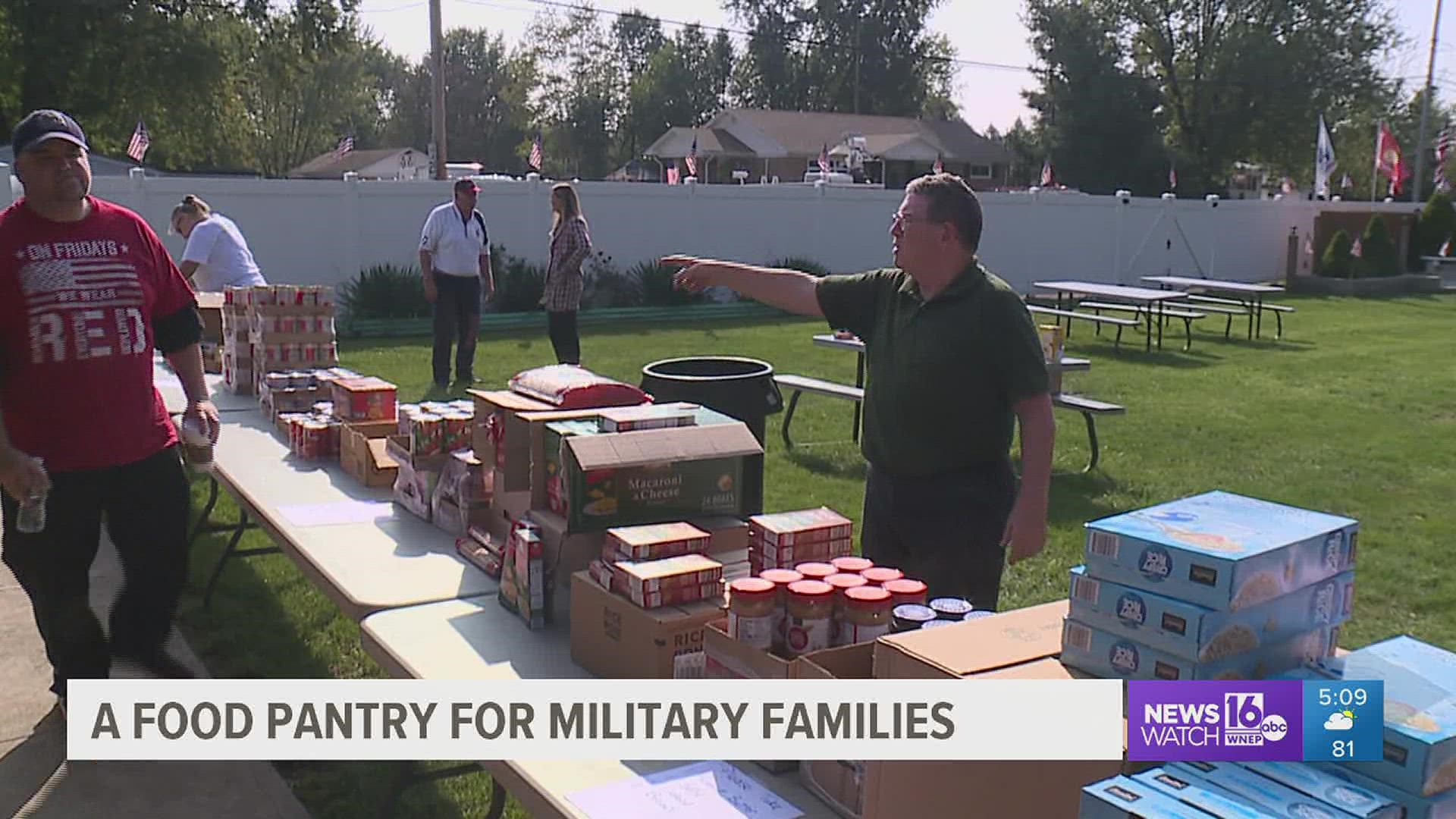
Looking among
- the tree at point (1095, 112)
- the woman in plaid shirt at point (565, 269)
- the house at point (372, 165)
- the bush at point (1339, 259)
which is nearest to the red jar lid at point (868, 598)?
the woman in plaid shirt at point (565, 269)

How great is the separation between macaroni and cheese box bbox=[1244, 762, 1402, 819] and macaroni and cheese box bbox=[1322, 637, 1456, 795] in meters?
0.05

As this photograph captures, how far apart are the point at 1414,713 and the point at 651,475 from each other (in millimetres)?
1732

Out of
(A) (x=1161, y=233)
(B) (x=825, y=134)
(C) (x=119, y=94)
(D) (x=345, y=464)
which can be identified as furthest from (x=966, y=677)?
(B) (x=825, y=134)

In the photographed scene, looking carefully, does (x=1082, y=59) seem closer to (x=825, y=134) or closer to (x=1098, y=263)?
(x=825, y=134)

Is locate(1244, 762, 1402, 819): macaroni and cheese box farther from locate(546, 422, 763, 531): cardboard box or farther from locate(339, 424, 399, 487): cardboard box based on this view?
locate(339, 424, 399, 487): cardboard box

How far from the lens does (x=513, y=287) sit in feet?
55.3

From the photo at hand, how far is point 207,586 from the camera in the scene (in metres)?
5.26

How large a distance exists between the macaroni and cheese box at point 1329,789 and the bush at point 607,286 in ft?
55.3

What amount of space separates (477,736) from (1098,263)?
23.3 m

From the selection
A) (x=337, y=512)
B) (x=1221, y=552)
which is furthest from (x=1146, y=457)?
(x=1221, y=552)

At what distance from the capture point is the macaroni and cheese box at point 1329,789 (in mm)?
1511

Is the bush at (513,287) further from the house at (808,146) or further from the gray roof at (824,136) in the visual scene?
the gray roof at (824,136)

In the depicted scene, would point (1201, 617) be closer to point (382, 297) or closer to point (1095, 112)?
point (382, 297)

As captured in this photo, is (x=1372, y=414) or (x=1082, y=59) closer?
(x=1372, y=414)
